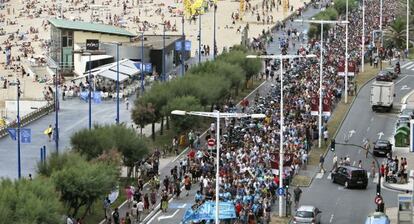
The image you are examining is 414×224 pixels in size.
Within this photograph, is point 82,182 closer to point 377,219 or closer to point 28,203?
point 28,203

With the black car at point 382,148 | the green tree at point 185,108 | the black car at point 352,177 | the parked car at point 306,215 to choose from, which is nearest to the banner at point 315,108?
the black car at point 382,148

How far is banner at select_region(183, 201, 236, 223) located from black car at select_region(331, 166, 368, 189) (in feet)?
32.6

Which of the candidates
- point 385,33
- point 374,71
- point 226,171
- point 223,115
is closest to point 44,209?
point 223,115

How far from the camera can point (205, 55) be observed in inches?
4577

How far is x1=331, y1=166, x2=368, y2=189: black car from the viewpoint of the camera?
61375 millimetres

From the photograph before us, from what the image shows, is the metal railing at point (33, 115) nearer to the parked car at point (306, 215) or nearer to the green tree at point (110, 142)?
the green tree at point (110, 142)

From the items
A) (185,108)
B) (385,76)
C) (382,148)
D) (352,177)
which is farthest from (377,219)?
(385,76)

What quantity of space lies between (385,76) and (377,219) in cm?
4352

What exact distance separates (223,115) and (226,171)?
16194 millimetres

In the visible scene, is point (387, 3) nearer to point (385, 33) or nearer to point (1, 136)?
point (385, 33)

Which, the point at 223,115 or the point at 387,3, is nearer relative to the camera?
the point at 223,115

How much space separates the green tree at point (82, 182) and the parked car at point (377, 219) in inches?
419

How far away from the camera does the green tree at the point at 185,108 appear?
72.6m

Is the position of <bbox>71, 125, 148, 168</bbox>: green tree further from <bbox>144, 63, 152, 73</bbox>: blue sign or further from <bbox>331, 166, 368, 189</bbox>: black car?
<bbox>144, 63, 152, 73</bbox>: blue sign
